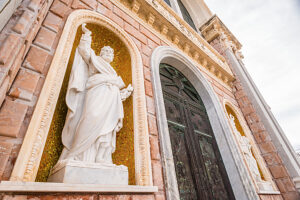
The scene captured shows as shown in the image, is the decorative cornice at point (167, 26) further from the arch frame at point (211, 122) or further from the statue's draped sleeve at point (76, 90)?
the statue's draped sleeve at point (76, 90)

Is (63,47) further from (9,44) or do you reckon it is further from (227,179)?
(227,179)

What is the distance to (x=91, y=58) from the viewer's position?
1840 mm

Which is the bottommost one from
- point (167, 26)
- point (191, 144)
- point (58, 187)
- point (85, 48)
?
point (58, 187)

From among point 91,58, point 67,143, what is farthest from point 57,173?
point 91,58

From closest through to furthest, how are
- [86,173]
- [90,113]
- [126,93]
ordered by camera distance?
[86,173], [90,113], [126,93]

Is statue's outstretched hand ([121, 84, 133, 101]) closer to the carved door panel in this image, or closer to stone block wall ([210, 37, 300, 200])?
the carved door panel

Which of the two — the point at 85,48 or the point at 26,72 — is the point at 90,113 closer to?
the point at 26,72

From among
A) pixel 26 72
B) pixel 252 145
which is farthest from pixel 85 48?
pixel 252 145

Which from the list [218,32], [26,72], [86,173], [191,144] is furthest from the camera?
[218,32]

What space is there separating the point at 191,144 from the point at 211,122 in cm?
119

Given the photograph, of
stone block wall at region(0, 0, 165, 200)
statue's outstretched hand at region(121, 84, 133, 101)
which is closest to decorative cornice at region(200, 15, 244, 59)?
statue's outstretched hand at region(121, 84, 133, 101)

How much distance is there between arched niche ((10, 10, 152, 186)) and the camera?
1.10 m

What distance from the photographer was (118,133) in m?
1.96

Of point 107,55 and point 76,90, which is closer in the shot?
point 76,90
